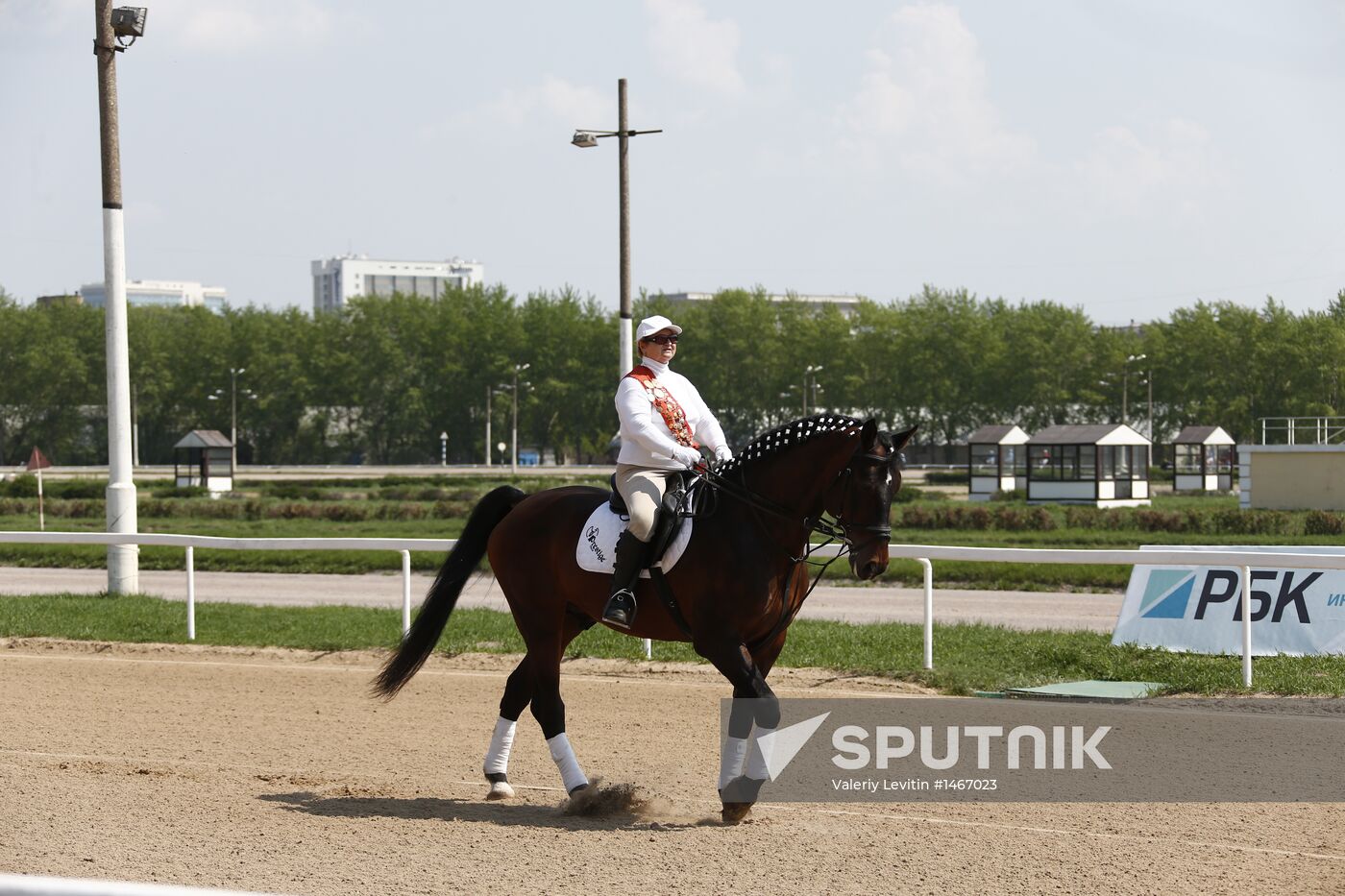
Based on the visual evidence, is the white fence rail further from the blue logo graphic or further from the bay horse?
the bay horse

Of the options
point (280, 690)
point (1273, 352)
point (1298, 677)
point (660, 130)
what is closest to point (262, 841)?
point (280, 690)

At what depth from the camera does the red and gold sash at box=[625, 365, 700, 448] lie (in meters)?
6.82

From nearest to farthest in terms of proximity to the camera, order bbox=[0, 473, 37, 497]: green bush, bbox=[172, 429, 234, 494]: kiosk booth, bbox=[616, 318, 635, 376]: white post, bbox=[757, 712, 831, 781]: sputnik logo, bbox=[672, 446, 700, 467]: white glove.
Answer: bbox=[672, 446, 700, 467]: white glove → bbox=[757, 712, 831, 781]: sputnik logo → bbox=[616, 318, 635, 376]: white post → bbox=[0, 473, 37, 497]: green bush → bbox=[172, 429, 234, 494]: kiosk booth

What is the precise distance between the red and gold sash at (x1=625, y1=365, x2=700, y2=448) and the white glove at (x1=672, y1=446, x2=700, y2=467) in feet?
0.34

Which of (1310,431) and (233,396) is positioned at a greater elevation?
(233,396)

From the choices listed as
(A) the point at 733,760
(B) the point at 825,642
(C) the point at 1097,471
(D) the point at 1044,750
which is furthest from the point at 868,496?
(C) the point at 1097,471

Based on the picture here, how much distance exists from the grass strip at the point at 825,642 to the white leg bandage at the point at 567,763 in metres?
4.34

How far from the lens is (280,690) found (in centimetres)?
1099

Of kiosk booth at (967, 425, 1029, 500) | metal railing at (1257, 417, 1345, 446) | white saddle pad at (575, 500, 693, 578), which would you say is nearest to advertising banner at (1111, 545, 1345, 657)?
white saddle pad at (575, 500, 693, 578)

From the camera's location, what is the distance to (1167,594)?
1203cm

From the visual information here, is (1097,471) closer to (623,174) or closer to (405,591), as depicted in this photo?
(623,174)

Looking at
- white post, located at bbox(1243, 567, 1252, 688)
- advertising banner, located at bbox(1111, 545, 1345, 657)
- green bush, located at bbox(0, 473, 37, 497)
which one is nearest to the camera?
white post, located at bbox(1243, 567, 1252, 688)

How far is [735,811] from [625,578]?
118 centimetres

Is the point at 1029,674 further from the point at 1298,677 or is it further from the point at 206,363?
the point at 206,363
